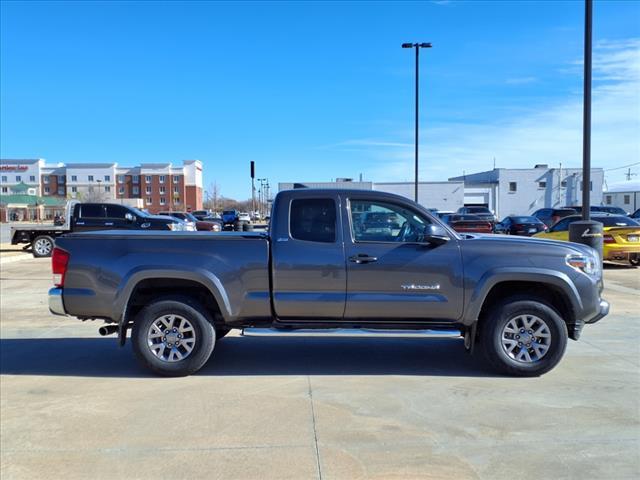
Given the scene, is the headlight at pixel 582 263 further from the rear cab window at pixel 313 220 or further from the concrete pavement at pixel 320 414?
the rear cab window at pixel 313 220

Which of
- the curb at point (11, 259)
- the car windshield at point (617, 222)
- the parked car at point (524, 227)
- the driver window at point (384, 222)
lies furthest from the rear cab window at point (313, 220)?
the parked car at point (524, 227)

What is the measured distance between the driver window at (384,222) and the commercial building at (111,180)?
124540 mm

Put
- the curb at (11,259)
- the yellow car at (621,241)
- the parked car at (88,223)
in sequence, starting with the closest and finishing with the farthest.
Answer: the yellow car at (621,241) → the curb at (11,259) → the parked car at (88,223)

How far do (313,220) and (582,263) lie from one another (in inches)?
110

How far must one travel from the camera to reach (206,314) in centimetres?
579

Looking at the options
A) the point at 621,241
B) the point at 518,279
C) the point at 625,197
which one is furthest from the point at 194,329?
the point at 625,197

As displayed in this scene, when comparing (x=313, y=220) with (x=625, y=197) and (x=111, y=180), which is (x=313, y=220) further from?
(x=111, y=180)

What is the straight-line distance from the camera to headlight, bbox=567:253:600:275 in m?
5.59

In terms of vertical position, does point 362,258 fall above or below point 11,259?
above

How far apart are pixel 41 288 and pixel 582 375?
36.9 ft

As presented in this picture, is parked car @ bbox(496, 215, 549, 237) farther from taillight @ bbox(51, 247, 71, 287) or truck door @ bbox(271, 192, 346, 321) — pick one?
taillight @ bbox(51, 247, 71, 287)

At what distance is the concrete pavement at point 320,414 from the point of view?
381cm

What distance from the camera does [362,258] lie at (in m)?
5.59

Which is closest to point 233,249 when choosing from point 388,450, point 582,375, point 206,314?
point 206,314
